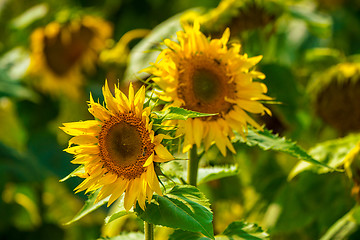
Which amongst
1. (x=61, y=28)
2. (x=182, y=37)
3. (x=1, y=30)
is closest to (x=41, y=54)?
(x=61, y=28)

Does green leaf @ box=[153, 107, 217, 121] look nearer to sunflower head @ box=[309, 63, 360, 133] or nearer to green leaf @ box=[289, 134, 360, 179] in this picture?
green leaf @ box=[289, 134, 360, 179]

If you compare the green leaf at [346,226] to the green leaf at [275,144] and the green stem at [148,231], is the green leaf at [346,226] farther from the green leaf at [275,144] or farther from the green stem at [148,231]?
the green stem at [148,231]

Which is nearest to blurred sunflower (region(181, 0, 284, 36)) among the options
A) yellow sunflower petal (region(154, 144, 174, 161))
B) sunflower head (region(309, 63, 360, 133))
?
sunflower head (region(309, 63, 360, 133))

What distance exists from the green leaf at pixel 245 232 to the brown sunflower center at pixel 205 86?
11 cm

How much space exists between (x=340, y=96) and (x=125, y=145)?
0.67m

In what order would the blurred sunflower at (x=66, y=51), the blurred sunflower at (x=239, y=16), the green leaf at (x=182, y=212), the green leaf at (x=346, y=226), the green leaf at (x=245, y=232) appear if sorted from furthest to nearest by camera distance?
the blurred sunflower at (x=66, y=51), the blurred sunflower at (x=239, y=16), the green leaf at (x=346, y=226), the green leaf at (x=245, y=232), the green leaf at (x=182, y=212)

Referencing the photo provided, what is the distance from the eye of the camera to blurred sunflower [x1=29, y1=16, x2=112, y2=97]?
1368 millimetres

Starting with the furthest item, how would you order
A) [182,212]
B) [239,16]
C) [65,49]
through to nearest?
[65,49] → [239,16] → [182,212]

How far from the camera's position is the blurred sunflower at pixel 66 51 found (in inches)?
53.9

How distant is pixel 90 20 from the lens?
143 centimetres

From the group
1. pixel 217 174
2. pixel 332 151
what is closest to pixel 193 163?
pixel 217 174

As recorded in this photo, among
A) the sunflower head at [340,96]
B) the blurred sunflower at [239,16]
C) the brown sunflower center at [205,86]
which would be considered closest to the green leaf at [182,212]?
the brown sunflower center at [205,86]

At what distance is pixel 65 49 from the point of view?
1415mm

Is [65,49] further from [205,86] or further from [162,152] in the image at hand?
[162,152]
